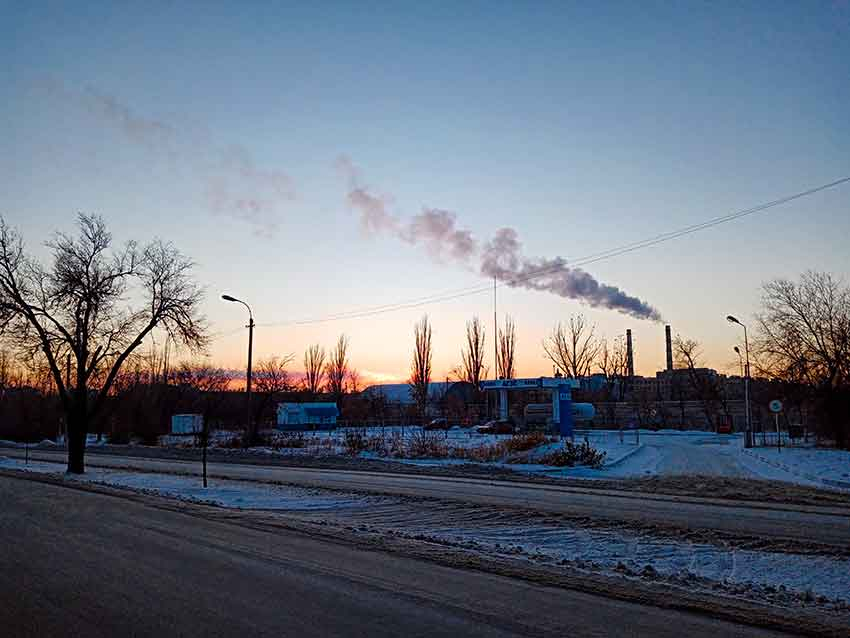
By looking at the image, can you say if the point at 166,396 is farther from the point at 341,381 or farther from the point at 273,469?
the point at 273,469

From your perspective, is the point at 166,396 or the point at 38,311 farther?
the point at 166,396

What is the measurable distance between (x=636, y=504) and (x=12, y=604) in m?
13.5

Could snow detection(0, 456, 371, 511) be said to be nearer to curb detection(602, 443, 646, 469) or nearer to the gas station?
curb detection(602, 443, 646, 469)

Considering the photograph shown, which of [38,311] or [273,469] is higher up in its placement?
[38,311]

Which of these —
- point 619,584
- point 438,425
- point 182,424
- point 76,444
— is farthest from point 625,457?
point 182,424

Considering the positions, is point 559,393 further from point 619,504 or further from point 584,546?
point 584,546

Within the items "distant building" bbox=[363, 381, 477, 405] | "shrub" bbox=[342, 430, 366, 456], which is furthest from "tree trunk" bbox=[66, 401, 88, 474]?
"distant building" bbox=[363, 381, 477, 405]

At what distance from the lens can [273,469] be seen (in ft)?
99.8

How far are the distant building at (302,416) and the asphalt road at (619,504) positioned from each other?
42.6 metres

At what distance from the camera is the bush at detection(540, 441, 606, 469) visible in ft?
98.1

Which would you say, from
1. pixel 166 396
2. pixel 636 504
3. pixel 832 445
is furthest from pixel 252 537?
pixel 166 396

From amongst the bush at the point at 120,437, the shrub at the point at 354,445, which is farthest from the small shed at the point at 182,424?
the shrub at the point at 354,445

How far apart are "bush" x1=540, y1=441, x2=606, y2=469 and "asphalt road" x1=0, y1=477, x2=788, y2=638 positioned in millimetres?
19479

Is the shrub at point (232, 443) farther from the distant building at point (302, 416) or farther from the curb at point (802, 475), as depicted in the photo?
the curb at point (802, 475)
